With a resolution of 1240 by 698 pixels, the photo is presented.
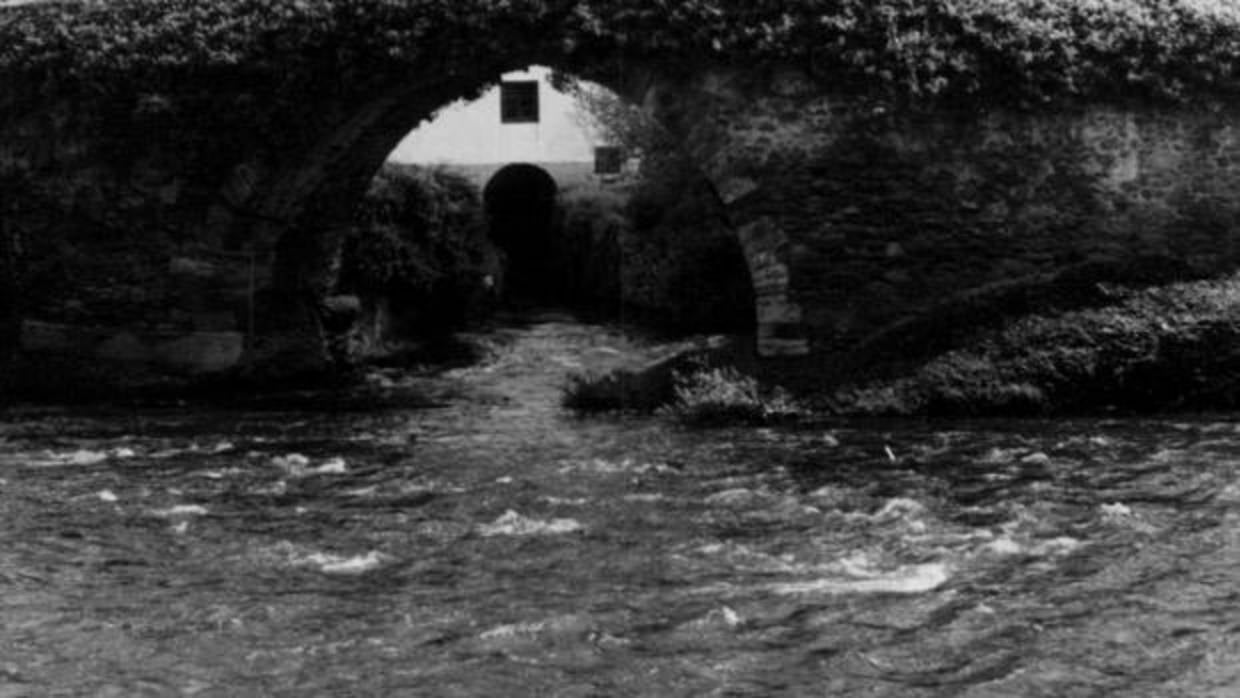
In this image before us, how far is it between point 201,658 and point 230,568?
2.00 m

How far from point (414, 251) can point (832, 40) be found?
33.4 ft

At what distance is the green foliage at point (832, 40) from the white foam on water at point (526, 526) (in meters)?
7.33

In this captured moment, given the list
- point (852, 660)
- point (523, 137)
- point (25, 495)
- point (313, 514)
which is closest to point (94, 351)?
point (25, 495)

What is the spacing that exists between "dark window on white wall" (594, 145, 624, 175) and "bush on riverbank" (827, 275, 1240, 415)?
21.7m

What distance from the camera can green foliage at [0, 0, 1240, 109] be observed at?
17375 mm

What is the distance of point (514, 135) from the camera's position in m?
40.7

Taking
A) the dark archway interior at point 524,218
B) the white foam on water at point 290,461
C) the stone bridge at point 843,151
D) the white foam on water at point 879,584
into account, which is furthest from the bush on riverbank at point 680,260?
the white foam on water at point 879,584

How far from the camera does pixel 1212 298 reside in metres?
16.9

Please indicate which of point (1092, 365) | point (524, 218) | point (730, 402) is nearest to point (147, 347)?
point (730, 402)

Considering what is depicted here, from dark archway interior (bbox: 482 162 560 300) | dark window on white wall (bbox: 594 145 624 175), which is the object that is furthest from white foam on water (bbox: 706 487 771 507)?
dark archway interior (bbox: 482 162 560 300)

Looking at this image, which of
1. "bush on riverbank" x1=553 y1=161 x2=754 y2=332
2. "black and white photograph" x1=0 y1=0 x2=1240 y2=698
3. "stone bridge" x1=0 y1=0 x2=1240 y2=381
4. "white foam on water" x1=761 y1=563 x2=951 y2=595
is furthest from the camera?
"bush on riverbank" x1=553 y1=161 x2=754 y2=332

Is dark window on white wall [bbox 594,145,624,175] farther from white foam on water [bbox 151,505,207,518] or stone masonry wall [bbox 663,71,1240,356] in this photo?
white foam on water [bbox 151,505,207,518]

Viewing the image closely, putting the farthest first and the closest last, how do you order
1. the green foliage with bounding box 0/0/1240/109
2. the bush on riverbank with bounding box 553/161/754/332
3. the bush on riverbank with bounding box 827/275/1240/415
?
1. the bush on riverbank with bounding box 553/161/754/332
2. the green foliage with bounding box 0/0/1240/109
3. the bush on riverbank with bounding box 827/275/1240/415

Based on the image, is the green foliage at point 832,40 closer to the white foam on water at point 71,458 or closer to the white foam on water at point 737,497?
the white foam on water at point 71,458
